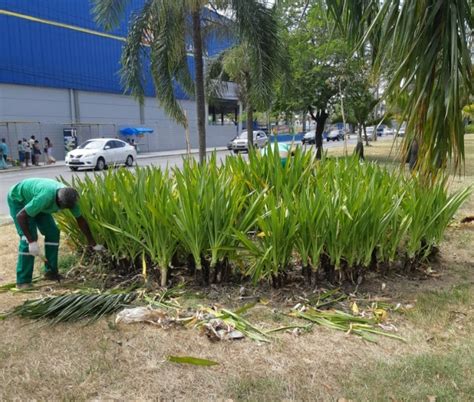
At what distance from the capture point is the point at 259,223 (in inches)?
141

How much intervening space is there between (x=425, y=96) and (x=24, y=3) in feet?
84.5

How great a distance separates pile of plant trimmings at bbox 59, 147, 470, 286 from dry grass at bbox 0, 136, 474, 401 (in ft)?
1.86

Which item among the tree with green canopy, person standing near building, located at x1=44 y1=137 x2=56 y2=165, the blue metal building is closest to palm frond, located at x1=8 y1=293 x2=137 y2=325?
the tree with green canopy

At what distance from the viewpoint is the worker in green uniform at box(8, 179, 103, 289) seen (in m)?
3.94

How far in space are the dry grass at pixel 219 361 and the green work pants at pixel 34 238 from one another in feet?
1.70

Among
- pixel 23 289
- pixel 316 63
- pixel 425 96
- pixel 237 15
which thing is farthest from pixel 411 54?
pixel 316 63

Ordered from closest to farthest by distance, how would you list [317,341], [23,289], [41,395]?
[41,395]
[317,341]
[23,289]

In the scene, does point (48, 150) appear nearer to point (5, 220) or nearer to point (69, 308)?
point (5, 220)

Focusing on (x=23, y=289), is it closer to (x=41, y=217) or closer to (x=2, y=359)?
(x=41, y=217)

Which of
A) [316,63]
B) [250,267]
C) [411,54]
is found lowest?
[250,267]

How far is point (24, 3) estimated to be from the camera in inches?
938

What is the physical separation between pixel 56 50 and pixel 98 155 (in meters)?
10.5

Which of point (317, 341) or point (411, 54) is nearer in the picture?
point (317, 341)

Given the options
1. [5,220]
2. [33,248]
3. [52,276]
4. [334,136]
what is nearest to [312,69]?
[5,220]
